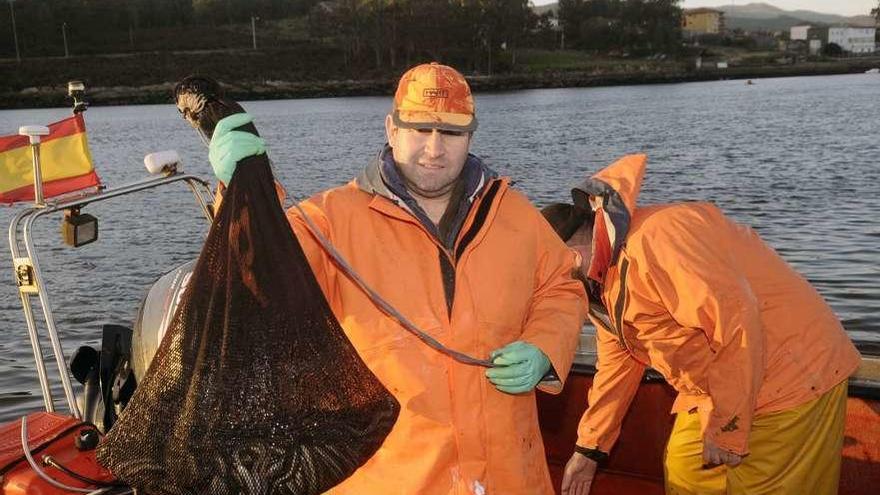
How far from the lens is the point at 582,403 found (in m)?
4.90

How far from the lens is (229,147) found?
8.52 feet

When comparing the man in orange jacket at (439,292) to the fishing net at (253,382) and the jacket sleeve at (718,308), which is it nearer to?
the fishing net at (253,382)

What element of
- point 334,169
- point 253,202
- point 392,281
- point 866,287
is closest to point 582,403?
point 392,281

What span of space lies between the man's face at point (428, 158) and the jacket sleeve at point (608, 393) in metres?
1.42

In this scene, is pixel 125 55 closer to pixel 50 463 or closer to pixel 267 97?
pixel 267 97

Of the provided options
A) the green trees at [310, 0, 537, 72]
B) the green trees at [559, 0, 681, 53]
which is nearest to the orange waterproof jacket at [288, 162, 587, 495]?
the green trees at [310, 0, 537, 72]

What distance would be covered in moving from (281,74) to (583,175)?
317 feet

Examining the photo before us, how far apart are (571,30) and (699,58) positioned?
2643 centimetres

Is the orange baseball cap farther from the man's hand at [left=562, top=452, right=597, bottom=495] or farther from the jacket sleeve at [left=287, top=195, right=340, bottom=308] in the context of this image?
the man's hand at [left=562, top=452, right=597, bottom=495]

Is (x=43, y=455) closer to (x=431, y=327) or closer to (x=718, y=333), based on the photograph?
(x=431, y=327)

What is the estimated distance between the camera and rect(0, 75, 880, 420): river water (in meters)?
13.4

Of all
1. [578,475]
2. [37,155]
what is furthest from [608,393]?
[37,155]

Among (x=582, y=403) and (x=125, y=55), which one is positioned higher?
(x=125, y=55)

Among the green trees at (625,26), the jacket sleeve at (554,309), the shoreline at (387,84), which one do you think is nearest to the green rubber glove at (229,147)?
the jacket sleeve at (554,309)
